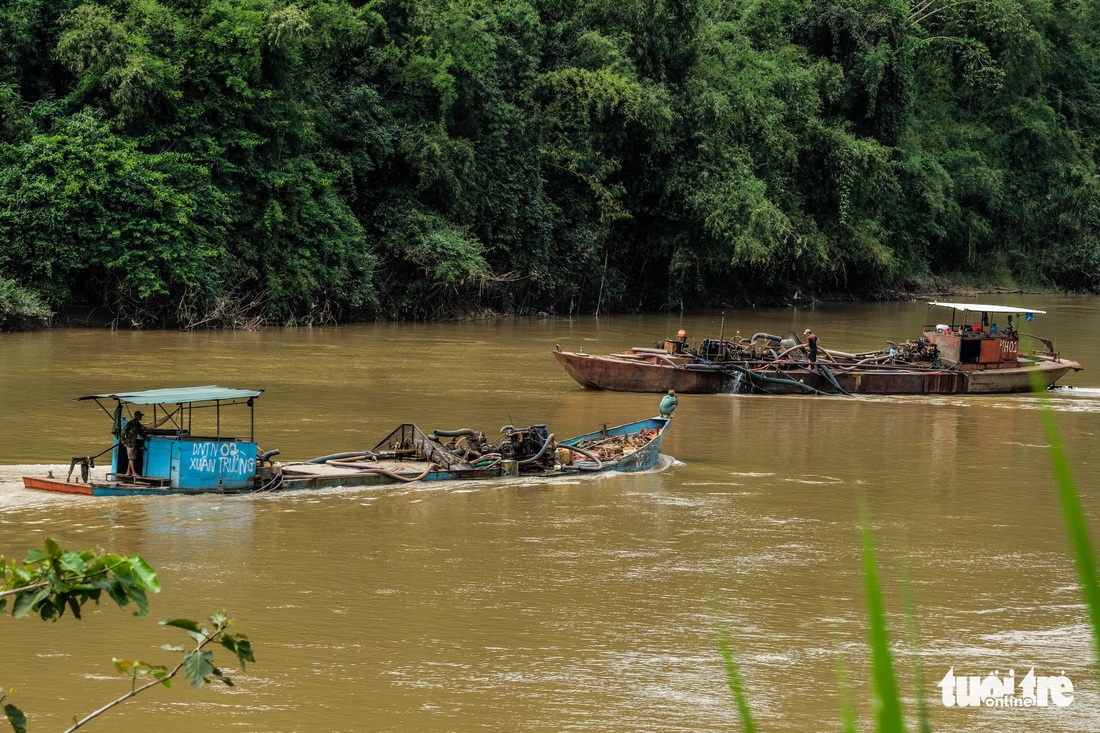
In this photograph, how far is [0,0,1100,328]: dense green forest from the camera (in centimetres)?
3306

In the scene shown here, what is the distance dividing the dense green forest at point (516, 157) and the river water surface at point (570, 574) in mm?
10481

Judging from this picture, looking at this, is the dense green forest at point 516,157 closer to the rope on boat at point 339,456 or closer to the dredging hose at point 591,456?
the rope on boat at point 339,456

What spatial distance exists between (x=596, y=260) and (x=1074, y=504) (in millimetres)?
42708

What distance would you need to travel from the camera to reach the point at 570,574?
12.7 meters

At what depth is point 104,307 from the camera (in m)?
34.4

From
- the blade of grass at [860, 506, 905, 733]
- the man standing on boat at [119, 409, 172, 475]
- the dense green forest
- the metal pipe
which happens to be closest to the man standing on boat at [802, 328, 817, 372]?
the metal pipe

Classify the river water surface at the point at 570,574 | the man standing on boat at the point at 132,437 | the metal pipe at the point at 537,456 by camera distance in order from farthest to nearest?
the metal pipe at the point at 537,456 → the man standing on boat at the point at 132,437 → the river water surface at the point at 570,574

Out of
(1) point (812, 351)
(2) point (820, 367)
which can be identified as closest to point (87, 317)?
(1) point (812, 351)

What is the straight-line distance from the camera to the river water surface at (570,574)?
31.0 feet

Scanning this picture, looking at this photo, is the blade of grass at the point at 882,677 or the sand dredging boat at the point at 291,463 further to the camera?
the sand dredging boat at the point at 291,463

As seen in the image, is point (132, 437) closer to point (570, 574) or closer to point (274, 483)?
point (274, 483)

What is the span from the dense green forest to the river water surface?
34.4 ft

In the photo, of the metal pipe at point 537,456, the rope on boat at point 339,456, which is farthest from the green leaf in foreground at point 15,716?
the metal pipe at point 537,456

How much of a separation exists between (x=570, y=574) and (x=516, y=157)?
3046 centimetres
